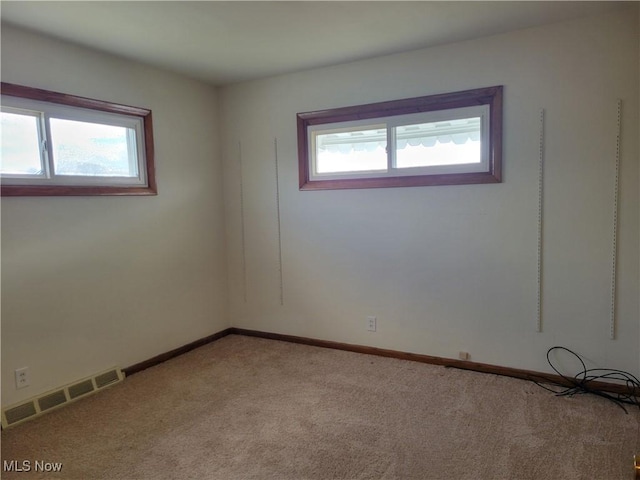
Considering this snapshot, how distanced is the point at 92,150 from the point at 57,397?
66.2 inches

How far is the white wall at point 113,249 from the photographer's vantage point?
2.57m

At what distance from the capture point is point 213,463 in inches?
81.8

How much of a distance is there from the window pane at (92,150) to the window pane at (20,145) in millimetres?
109

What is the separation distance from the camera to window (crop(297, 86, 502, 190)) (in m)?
2.98

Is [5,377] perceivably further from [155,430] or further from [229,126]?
[229,126]

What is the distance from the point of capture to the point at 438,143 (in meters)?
3.17

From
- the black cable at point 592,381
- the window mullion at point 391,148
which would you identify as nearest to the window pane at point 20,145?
the window mullion at point 391,148

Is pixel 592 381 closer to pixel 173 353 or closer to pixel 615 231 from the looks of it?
pixel 615 231

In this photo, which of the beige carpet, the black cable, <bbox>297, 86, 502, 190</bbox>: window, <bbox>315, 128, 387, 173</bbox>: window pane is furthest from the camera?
<bbox>315, 128, 387, 173</bbox>: window pane

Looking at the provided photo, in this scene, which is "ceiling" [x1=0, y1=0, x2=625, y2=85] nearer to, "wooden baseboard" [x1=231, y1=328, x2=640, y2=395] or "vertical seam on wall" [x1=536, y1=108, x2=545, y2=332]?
"vertical seam on wall" [x1=536, y1=108, x2=545, y2=332]

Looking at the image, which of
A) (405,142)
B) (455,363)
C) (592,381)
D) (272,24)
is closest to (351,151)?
(405,142)

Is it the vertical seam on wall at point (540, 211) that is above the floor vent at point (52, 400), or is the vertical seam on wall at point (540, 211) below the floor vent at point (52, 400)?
above

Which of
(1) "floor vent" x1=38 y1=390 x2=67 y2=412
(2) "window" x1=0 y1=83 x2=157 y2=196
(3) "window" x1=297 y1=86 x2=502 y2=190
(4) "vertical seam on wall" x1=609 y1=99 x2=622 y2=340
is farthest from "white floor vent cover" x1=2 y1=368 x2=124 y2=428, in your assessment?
(4) "vertical seam on wall" x1=609 y1=99 x2=622 y2=340

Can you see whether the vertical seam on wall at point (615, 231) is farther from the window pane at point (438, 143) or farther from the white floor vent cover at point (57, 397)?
the white floor vent cover at point (57, 397)
